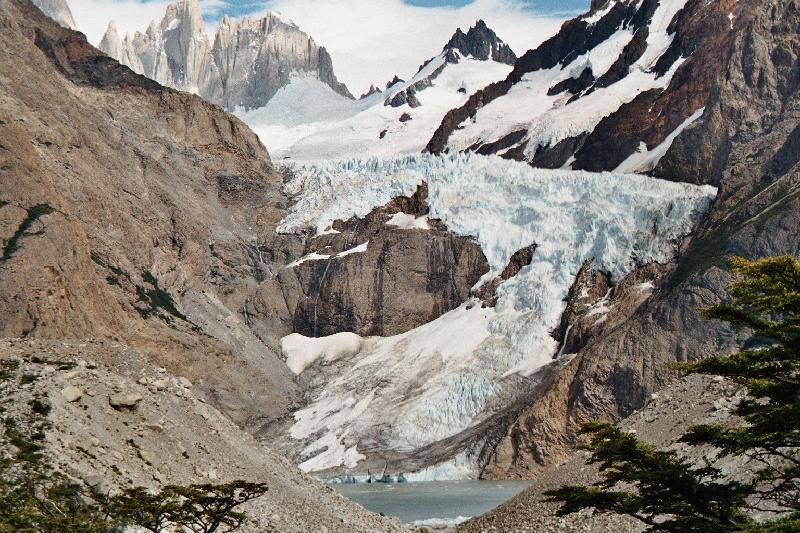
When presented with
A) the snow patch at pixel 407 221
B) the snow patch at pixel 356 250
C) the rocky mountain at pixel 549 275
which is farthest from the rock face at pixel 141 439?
the snow patch at pixel 407 221

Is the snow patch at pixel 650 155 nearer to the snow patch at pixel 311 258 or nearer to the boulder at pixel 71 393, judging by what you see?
the snow patch at pixel 311 258

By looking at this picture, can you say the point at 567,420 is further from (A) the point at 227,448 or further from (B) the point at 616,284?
(A) the point at 227,448

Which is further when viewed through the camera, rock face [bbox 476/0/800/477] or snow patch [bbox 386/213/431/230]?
snow patch [bbox 386/213/431/230]

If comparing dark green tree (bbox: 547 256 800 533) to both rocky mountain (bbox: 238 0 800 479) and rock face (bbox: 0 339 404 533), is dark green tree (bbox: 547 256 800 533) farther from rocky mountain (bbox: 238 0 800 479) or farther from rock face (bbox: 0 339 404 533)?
rocky mountain (bbox: 238 0 800 479)

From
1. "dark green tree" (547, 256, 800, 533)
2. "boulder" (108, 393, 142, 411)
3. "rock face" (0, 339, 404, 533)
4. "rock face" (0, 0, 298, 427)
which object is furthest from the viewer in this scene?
"rock face" (0, 0, 298, 427)

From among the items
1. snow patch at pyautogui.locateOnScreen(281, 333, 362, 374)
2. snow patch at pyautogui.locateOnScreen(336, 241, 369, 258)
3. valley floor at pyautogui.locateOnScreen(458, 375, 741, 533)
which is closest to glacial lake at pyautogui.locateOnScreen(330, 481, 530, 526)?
valley floor at pyautogui.locateOnScreen(458, 375, 741, 533)
